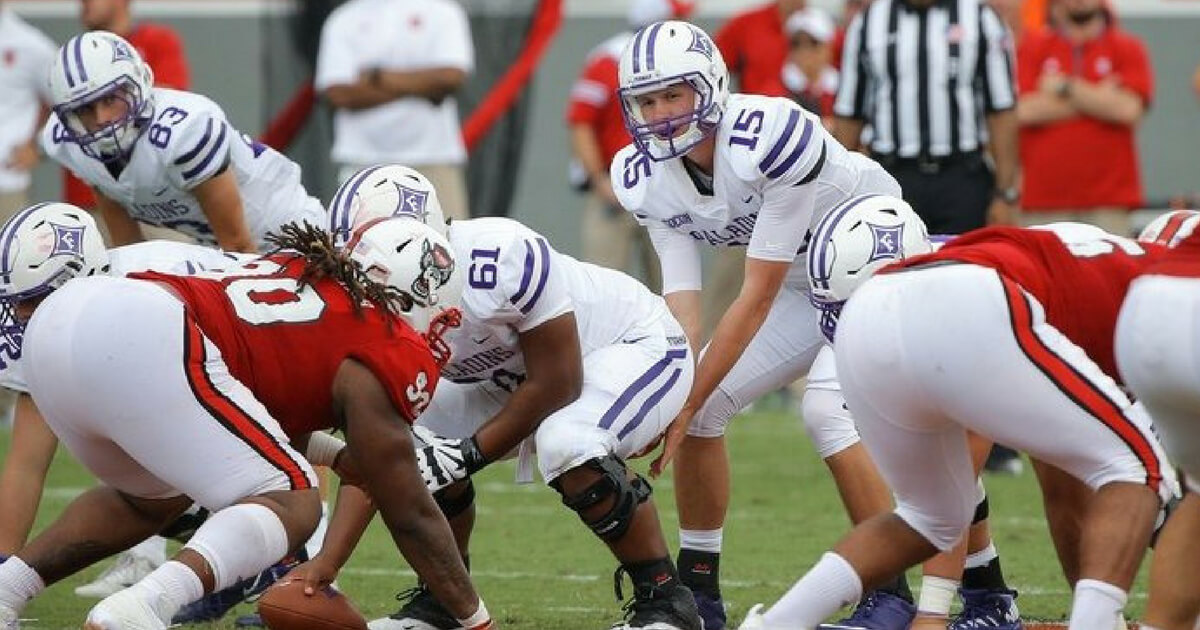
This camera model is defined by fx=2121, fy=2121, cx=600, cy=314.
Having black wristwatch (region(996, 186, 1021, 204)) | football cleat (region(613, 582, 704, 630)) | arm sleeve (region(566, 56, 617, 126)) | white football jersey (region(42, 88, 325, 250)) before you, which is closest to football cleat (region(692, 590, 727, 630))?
football cleat (region(613, 582, 704, 630))

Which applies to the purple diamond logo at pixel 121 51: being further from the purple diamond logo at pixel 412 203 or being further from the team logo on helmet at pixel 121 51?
the purple diamond logo at pixel 412 203

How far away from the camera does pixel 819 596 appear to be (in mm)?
4480

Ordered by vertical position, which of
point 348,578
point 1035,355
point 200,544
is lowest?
point 348,578

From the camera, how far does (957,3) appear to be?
28.2 feet

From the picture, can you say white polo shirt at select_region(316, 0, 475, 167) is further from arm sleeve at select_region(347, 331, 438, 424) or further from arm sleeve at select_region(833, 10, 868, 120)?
arm sleeve at select_region(347, 331, 438, 424)

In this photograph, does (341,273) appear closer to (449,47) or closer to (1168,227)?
(1168,227)

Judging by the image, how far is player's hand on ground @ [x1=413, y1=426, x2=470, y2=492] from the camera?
5.24 m

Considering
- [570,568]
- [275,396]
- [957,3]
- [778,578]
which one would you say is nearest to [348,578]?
[570,568]

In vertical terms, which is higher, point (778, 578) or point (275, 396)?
point (275, 396)

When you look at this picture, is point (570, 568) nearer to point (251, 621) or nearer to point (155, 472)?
point (251, 621)

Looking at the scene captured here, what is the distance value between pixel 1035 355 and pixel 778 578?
233 centimetres

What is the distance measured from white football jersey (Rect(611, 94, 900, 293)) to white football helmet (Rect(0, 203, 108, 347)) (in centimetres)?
149

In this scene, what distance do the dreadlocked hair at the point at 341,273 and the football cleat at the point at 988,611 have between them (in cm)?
178

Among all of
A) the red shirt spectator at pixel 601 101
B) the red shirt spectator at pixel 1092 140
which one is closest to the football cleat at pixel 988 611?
the red shirt spectator at pixel 1092 140
